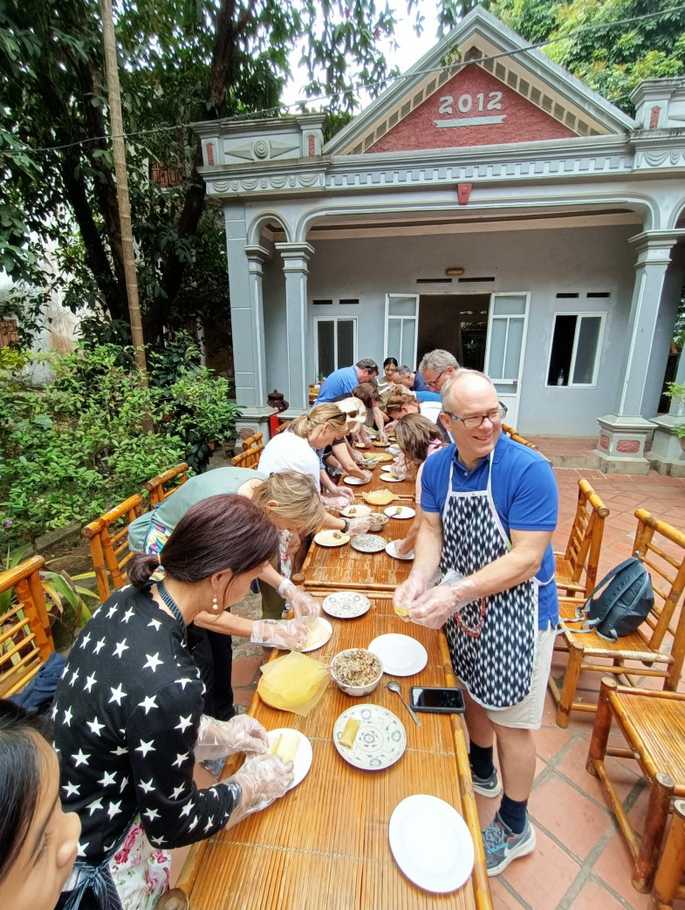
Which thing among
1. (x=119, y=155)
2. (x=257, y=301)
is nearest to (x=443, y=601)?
(x=119, y=155)

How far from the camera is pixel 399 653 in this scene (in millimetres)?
1475

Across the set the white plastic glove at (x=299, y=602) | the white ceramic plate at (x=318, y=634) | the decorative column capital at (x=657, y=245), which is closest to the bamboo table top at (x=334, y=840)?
the white ceramic plate at (x=318, y=634)

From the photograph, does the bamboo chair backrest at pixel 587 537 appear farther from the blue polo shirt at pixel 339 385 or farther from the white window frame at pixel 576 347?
the white window frame at pixel 576 347

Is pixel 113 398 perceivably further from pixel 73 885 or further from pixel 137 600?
pixel 73 885

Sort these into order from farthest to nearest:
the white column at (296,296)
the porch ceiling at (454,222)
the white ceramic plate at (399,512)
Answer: the white column at (296,296) → the porch ceiling at (454,222) → the white ceramic plate at (399,512)

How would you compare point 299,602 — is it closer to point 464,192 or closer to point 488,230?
point 464,192

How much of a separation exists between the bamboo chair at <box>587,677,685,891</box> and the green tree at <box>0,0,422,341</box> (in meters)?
5.80

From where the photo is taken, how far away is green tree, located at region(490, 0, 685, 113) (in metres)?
10.8

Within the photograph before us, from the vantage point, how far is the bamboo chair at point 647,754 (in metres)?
1.33

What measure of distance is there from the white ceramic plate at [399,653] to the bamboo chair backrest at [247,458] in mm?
1929

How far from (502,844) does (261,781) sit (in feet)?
3.56

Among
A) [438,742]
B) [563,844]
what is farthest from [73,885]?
[563,844]

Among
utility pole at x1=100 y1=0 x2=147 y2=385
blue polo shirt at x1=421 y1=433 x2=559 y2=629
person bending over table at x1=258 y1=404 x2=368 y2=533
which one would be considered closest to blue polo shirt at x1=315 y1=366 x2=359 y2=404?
utility pole at x1=100 y1=0 x2=147 y2=385

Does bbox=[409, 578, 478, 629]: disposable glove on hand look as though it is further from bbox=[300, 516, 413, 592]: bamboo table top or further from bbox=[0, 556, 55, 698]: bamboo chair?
bbox=[0, 556, 55, 698]: bamboo chair
